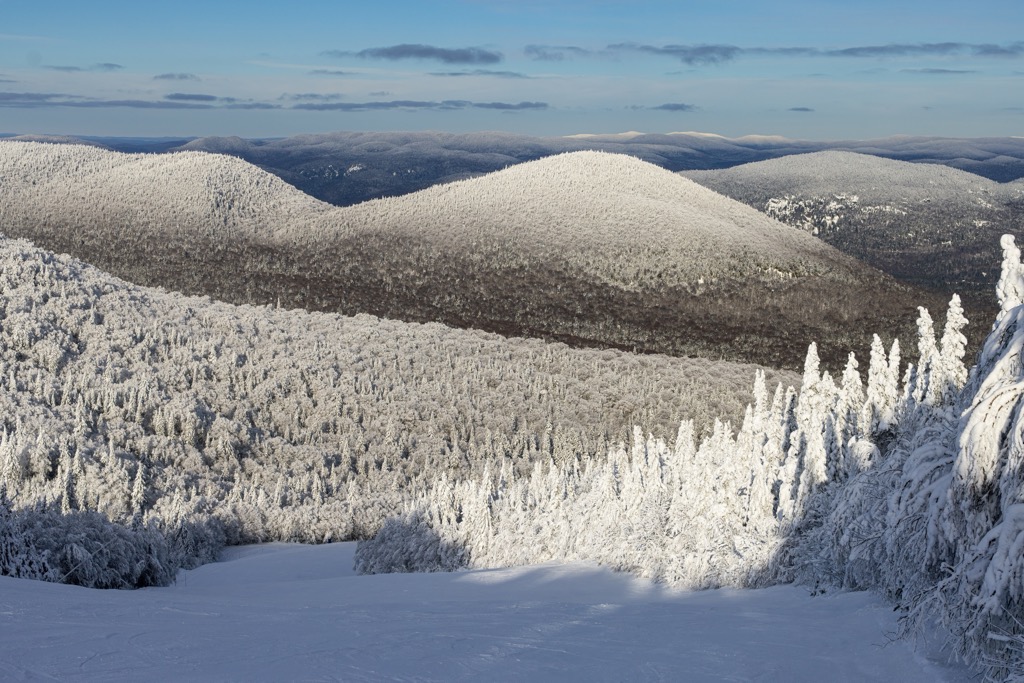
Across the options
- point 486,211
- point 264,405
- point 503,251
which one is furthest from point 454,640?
point 486,211

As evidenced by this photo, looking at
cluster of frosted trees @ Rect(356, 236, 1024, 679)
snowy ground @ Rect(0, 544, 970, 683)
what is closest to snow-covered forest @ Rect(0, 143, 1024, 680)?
cluster of frosted trees @ Rect(356, 236, 1024, 679)

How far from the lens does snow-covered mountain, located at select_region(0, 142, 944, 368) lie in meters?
82.4

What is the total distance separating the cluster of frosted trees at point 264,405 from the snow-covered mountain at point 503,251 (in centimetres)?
1572

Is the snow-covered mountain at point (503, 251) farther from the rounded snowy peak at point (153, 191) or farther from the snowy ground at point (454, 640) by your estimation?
the snowy ground at point (454, 640)

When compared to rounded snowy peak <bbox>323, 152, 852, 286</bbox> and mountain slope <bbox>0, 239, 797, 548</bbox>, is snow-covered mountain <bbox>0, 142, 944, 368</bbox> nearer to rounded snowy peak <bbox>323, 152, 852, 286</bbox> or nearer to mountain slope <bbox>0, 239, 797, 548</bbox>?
rounded snowy peak <bbox>323, 152, 852, 286</bbox>

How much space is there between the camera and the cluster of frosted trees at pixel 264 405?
104 feet

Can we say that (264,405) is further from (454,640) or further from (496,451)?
(454,640)

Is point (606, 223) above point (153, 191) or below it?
below

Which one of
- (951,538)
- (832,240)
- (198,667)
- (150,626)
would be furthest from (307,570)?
(832,240)

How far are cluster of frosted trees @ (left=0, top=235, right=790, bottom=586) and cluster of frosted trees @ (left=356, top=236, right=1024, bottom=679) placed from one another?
827cm

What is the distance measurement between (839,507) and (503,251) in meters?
96.2

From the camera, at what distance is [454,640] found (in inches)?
347

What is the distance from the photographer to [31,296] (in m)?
48.7

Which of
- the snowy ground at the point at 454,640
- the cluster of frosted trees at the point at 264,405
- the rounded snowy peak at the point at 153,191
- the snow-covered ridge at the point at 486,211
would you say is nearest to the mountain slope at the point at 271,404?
the cluster of frosted trees at the point at 264,405
